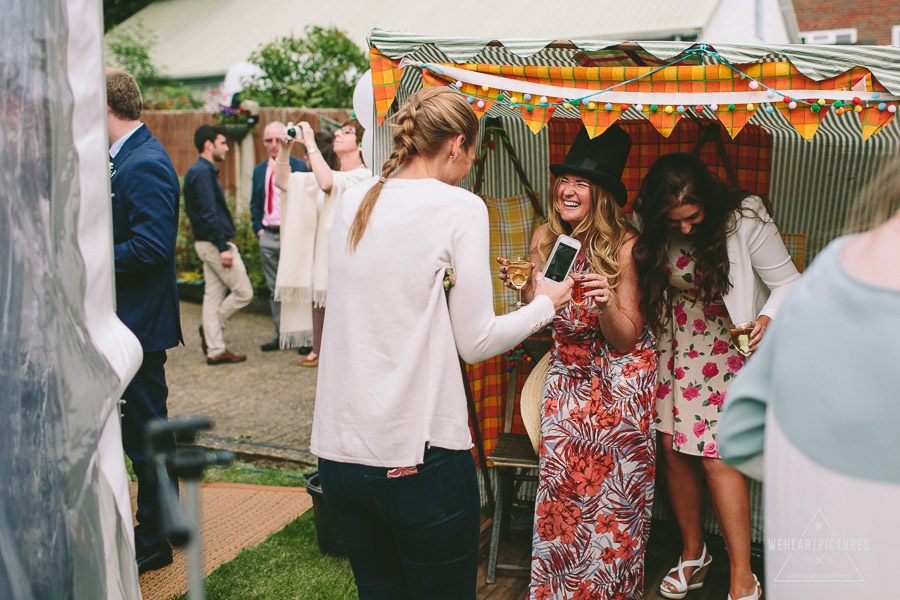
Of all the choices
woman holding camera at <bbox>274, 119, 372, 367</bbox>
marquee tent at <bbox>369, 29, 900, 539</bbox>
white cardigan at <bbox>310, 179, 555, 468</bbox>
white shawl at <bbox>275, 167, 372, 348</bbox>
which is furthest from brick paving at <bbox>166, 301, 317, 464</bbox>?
white cardigan at <bbox>310, 179, 555, 468</bbox>

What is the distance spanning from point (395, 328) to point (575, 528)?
164 cm

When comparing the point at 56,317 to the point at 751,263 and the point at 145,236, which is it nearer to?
the point at 145,236

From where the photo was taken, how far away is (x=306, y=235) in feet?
20.9

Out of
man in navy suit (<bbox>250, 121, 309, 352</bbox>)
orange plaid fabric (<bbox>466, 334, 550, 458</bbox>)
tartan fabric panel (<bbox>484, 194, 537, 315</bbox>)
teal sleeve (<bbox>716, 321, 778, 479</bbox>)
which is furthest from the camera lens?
man in navy suit (<bbox>250, 121, 309, 352</bbox>)

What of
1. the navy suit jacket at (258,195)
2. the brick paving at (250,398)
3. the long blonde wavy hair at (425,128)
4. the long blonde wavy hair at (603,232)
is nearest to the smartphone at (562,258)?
the long blonde wavy hair at (603,232)

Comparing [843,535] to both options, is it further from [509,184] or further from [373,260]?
[509,184]

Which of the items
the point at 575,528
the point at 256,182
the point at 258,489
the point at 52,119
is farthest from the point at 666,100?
the point at 256,182

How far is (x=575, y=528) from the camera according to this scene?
3139 millimetres

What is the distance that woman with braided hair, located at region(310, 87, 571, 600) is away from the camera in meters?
1.92

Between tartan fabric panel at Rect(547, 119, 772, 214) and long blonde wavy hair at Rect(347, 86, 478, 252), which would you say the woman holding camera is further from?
long blonde wavy hair at Rect(347, 86, 478, 252)

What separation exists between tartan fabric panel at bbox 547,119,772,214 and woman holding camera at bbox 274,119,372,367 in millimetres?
2258

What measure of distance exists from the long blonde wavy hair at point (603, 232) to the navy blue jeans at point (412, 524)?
1346 millimetres

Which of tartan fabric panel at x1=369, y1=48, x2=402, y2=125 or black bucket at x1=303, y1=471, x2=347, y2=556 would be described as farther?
black bucket at x1=303, y1=471, x2=347, y2=556

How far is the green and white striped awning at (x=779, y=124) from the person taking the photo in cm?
269
